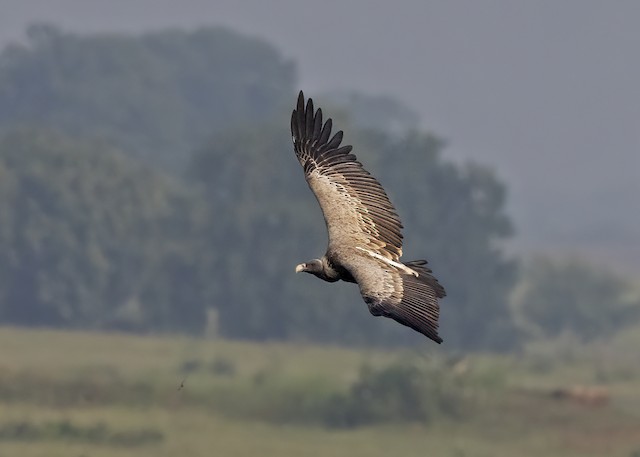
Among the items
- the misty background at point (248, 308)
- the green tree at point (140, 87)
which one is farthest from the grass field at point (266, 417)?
the green tree at point (140, 87)

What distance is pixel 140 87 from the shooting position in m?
122

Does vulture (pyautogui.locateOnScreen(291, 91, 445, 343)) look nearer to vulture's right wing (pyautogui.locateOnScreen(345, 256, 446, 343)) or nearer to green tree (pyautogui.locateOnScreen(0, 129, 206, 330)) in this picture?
vulture's right wing (pyautogui.locateOnScreen(345, 256, 446, 343))

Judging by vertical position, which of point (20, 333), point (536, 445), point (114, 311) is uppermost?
point (114, 311)

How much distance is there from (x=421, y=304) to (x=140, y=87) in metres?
110

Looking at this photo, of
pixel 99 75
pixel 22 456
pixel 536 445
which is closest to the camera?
pixel 22 456

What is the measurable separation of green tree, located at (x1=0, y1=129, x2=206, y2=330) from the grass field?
23.9 meters

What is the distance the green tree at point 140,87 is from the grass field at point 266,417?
6039 centimetres

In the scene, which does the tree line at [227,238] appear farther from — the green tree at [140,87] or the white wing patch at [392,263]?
the white wing patch at [392,263]

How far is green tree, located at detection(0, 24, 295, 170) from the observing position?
11331 cm

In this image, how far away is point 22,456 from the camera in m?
30.6

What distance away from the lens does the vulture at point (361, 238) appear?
1379 centimetres

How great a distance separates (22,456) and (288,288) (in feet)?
122

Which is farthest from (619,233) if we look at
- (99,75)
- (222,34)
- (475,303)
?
(475,303)

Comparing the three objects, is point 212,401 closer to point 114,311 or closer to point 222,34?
point 114,311
